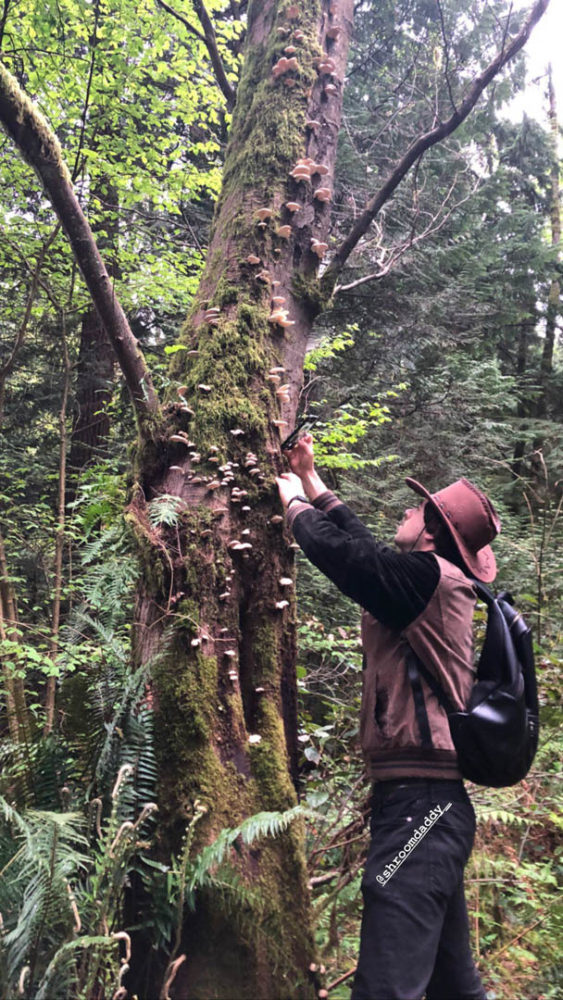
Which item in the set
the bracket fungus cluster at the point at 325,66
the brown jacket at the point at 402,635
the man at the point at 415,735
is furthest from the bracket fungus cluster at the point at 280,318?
the bracket fungus cluster at the point at 325,66

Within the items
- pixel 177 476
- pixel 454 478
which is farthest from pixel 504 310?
pixel 177 476

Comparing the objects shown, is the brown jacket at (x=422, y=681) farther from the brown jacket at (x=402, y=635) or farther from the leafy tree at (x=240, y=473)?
the leafy tree at (x=240, y=473)

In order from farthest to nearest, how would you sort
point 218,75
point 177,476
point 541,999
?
point 218,75
point 541,999
point 177,476

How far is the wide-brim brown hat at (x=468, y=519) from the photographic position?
284 centimetres

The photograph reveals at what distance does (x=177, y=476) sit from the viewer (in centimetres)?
308

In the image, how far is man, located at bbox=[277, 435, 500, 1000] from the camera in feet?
7.59

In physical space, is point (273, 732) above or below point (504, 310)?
below

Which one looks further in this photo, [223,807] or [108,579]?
[108,579]

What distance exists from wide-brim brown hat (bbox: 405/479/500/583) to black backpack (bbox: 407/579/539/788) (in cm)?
29

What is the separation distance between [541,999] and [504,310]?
12.2 metres

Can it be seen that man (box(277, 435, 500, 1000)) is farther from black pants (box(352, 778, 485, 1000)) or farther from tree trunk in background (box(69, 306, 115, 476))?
tree trunk in background (box(69, 306, 115, 476))

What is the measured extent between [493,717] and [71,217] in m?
2.87

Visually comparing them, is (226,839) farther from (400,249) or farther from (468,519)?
(400,249)

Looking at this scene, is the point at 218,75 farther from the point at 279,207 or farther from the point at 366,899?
the point at 366,899
